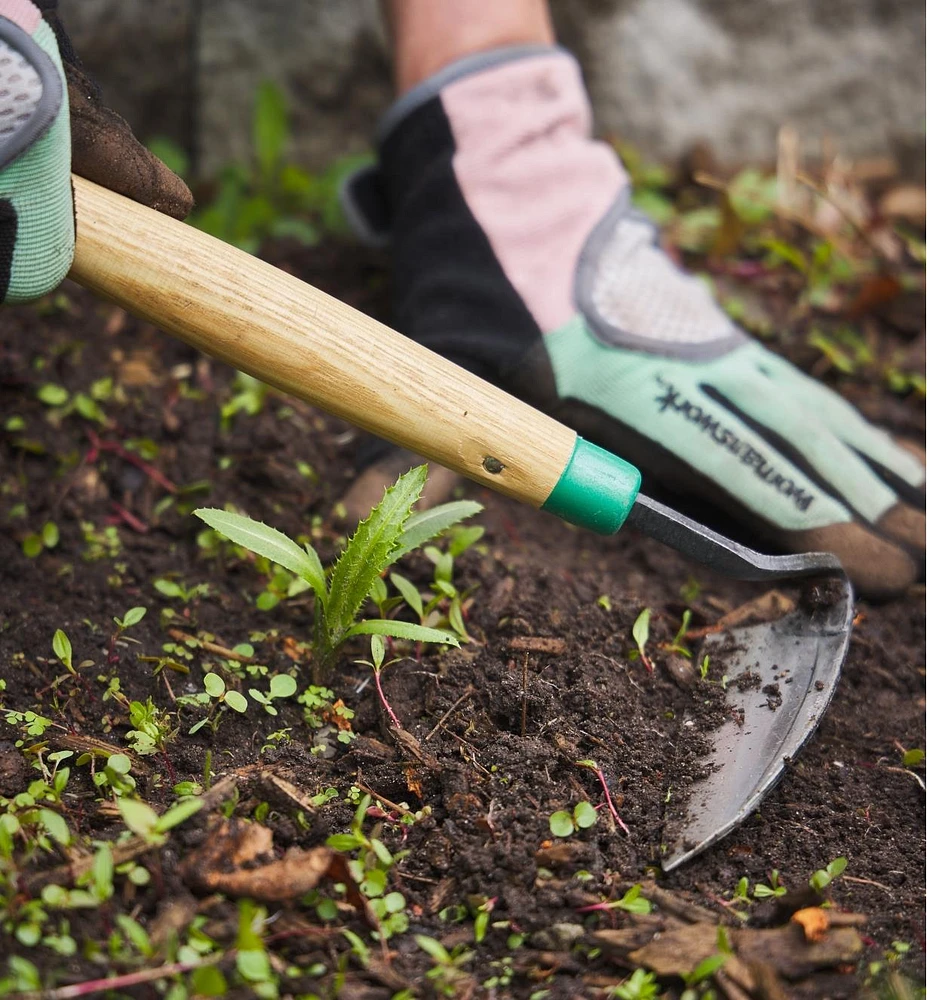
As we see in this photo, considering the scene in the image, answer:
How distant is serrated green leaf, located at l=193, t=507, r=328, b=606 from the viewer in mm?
1536

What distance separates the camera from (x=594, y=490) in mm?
1555

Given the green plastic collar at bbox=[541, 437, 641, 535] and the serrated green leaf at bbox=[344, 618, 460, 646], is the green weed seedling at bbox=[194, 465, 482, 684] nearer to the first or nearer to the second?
the serrated green leaf at bbox=[344, 618, 460, 646]

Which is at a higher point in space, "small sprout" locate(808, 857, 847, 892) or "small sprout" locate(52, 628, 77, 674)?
"small sprout" locate(808, 857, 847, 892)

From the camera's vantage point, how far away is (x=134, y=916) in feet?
4.00

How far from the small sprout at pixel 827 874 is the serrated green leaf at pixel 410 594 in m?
0.72

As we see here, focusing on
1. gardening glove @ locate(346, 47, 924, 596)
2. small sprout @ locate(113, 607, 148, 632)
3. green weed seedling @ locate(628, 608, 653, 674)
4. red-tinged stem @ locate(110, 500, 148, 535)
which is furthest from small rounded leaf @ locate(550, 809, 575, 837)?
red-tinged stem @ locate(110, 500, 148, 535)

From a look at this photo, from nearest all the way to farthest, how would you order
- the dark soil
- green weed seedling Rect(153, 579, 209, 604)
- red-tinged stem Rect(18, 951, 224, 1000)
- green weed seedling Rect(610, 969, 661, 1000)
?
red-tinged stem Rect(18, 951, 224, 1000) → green weed seedling Rect(610, 969, 661, 1000) → the dark soil → green weed seedling Rect(153, 579, 209, 604)

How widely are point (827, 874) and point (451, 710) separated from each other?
568mm

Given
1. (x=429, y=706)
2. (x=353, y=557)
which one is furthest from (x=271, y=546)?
(x=429, y=706)

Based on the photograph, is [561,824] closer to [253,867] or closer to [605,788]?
[605,788]

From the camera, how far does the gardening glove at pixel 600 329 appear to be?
6.54 ft

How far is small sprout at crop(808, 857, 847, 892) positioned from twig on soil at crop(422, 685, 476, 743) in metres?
0.54

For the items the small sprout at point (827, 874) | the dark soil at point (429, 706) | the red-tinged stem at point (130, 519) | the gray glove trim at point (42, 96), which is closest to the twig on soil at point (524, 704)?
the dark soil at point (429, 706)

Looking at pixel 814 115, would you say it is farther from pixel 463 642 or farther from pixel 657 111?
pixel 463 642
